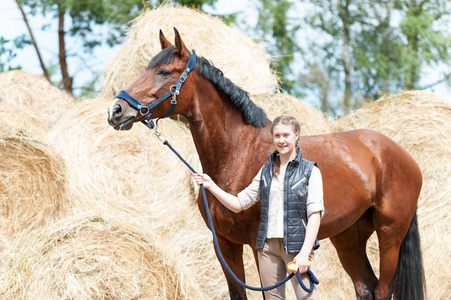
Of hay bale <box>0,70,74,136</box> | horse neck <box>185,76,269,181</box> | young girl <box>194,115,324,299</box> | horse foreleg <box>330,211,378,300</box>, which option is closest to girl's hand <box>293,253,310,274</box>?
young girl <box>194,115,324,299</box>

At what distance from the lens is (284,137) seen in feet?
7.76

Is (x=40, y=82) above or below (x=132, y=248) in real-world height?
below

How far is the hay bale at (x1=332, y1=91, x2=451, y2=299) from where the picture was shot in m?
4.05

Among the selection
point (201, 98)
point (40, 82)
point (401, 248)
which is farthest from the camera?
point (40, 82)

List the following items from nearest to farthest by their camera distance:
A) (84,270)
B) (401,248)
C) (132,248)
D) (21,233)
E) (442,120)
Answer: (84,270), (132,248), (401,248), (21,233), (442,120)

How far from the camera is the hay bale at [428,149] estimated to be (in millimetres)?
→ 4055

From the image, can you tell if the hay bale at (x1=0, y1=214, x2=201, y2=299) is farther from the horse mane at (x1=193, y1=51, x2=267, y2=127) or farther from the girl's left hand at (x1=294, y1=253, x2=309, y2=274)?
the girl's left hand at (x1=294, y1=253, x2=309, y2=274)

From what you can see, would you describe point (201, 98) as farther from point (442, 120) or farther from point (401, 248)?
point (442, 120)

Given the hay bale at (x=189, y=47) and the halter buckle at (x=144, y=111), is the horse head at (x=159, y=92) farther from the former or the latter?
the hay bale at (x=189, y=47)

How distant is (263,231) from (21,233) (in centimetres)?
251

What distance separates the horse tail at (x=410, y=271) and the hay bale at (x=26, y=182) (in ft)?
9.54

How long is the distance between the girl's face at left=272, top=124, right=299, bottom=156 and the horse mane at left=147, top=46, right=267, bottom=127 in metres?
0.58

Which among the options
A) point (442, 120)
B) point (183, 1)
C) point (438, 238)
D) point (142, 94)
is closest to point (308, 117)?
point (442, 120)

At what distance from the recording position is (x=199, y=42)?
5.68 metres
